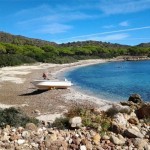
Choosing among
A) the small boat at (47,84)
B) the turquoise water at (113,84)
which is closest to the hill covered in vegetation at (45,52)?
the turquoise water at (113,84)

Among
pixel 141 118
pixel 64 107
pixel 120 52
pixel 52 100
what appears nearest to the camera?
pixel 141 118

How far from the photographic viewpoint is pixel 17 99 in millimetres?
27078

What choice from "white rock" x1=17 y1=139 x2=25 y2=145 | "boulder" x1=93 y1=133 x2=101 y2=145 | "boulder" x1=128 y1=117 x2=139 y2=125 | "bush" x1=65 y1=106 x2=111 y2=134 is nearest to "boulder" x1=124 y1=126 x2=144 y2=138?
"bush" x1=65 y1=106 x2=111 y2=134

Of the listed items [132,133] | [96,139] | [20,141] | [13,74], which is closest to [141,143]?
[132,133]

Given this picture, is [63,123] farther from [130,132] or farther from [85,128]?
[130,132]

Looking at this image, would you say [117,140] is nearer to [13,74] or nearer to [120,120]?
[120,120]

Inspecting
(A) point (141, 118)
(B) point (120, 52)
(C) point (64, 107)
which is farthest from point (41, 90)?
(B) point (120, 52)

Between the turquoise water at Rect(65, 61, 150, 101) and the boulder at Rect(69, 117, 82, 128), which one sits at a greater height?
the boulder at Rect(69, 117, 82, 128)

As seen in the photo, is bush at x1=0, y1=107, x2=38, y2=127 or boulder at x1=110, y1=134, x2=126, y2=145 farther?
bush at x1=0, y1=107, x2=38, y2=127

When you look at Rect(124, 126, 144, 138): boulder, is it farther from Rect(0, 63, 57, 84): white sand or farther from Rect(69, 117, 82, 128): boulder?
Rect(0, 63, 57, 84): white sand

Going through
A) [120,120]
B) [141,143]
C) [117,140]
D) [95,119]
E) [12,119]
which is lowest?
[141,143]

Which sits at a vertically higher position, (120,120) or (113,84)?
(120,120)

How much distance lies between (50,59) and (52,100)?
240 ft

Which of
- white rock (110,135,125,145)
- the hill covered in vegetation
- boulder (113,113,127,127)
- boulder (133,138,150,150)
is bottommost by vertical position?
boulder (133,138,150,150)
